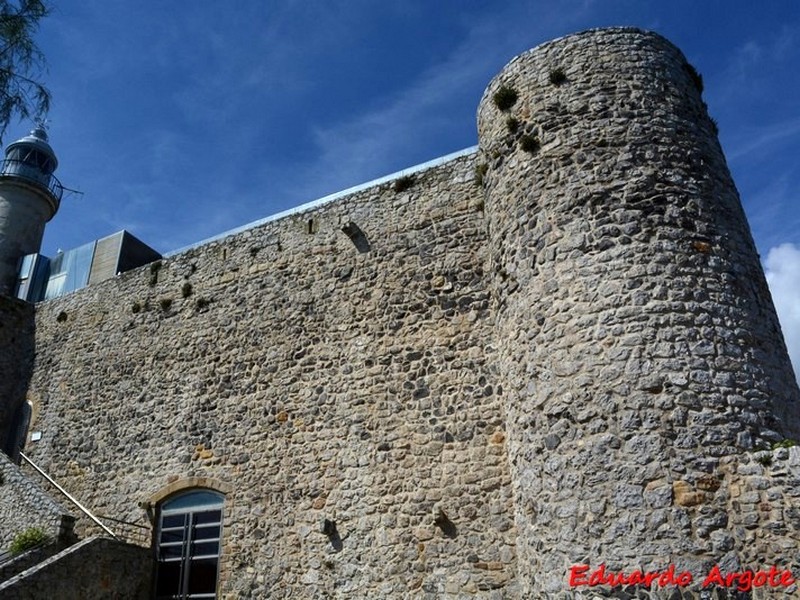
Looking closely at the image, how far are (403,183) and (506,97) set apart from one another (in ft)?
8.49

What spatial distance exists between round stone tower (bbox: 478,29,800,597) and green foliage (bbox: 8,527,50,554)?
25.6 ft

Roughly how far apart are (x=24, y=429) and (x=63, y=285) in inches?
161

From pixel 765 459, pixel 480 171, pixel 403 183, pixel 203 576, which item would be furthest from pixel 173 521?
pixel 765 459

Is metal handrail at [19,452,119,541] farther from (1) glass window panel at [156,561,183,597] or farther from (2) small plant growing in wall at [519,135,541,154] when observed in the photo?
(2) small plant growing in wall at [519,135,541,154]

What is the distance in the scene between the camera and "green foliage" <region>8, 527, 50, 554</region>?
10734mm

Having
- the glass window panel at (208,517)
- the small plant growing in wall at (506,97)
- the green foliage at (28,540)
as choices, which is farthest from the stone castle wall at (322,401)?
the small plant growing in wall at (506,97)

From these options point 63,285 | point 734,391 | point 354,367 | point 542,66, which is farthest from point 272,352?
point 63,285

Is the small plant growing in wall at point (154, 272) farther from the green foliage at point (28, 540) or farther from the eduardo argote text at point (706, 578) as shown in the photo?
the eduardo argote text at point (706, 578)

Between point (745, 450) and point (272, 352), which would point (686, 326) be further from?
point (272, 352)

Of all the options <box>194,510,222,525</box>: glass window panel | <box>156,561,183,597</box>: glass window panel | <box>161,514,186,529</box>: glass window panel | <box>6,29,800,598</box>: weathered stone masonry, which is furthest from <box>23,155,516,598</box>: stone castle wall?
<box>156,561,183,597</box>: glass window panel

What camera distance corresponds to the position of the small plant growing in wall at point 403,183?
11.3 meters

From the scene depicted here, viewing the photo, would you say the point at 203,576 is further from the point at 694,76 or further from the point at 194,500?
the point at 694,76

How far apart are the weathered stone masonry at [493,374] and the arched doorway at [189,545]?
0.36 meters

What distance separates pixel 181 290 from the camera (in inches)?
529
